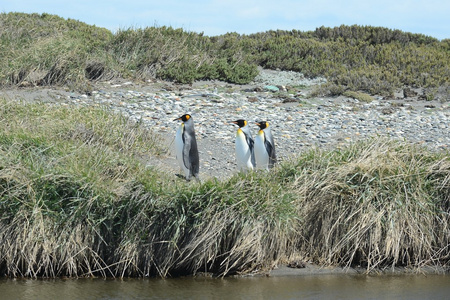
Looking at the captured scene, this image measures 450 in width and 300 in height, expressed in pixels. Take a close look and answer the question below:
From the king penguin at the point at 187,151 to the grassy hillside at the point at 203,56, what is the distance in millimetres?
4982

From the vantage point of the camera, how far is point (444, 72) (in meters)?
17.7

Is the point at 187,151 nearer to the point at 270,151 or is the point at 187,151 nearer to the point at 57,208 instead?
the point at 270,151

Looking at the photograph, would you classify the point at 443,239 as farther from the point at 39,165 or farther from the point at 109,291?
the point at 39,165

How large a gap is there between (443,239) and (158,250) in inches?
127

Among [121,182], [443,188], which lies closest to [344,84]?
[443,188]

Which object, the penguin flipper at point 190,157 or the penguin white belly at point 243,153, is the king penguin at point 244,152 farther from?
the penguin flipper at point 190,157

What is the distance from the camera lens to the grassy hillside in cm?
1386

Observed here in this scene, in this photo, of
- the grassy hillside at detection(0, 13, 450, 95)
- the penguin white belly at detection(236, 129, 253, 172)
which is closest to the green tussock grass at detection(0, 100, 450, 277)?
the penguin white belly at detection(236, 129, 253, 172)

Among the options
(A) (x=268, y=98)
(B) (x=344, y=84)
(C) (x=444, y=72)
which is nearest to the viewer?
(A) (x=268, y=98)

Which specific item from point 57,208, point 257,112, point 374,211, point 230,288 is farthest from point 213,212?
point 257,112

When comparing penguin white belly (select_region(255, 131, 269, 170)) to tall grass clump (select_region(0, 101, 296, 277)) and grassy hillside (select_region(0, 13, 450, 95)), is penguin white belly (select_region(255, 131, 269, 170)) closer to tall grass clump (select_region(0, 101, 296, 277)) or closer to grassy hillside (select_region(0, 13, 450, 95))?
tall grass clump (select_region(0, 101, 296, 277))

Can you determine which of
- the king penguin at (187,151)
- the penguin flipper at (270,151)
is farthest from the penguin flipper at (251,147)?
the king penguin at (187,151)

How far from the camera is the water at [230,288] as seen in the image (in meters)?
6.12

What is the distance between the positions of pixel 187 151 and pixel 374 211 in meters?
2.96
